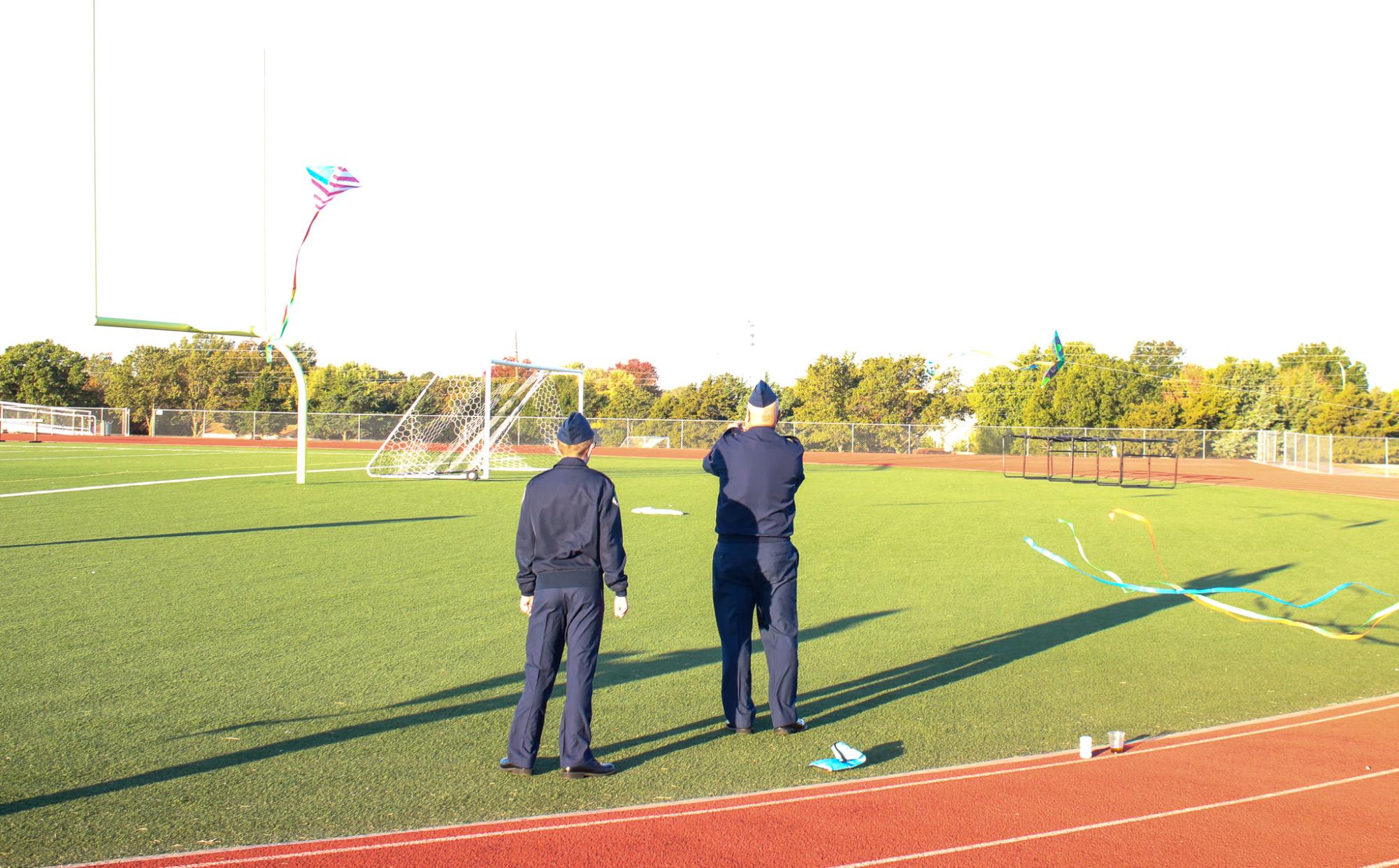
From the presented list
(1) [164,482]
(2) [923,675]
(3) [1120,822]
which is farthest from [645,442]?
(3) [1120,822]

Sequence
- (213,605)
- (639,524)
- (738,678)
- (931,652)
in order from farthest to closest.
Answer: (639,524) → (213,605) → (931,652) → (738,678)

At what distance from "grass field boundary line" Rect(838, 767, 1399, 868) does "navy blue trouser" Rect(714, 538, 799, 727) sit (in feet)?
5.50

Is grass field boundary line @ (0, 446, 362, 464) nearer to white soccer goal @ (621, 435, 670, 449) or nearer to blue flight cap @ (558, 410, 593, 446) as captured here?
white soccer goal @ (621, 435, 670, 449)

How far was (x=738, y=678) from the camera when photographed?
582 cm

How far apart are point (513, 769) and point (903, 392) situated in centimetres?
6131

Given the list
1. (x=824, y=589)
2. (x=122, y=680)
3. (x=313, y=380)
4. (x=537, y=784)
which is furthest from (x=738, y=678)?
(x=313, y=380)

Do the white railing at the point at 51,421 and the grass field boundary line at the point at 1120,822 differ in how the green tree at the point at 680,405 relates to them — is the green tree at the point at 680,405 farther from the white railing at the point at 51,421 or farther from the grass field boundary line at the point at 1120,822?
the grass field boundary line at the point at 1120,822

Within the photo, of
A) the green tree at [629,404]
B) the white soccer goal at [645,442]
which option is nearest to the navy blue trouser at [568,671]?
the white soccer goal at [645,442]

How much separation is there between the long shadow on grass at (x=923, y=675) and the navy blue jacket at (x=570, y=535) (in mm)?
1091

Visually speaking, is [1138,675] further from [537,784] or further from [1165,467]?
[1165,467]

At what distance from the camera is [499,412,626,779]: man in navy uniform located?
5.00m

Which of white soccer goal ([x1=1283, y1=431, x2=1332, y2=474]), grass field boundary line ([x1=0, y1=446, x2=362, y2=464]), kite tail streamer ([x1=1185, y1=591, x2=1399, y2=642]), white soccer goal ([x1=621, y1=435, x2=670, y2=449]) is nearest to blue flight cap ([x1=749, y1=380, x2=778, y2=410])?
kite tail streamer ([x1=1185, y1=591, x2=1399, y2=642])

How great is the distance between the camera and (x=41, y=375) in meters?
70.3

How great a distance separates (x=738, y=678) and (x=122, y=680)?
423 cm
